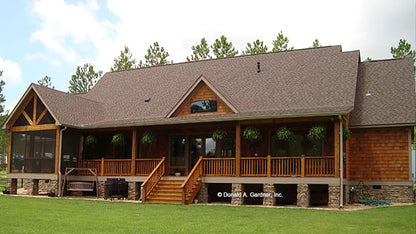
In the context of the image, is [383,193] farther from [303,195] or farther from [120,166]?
[120,166]

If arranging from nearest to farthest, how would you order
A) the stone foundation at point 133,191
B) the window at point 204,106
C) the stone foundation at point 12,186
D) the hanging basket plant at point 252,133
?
the hanging basket plant at point 252,133, the window at point 204,106, the stone foundation at point 133,191, the stone foundation at point 12,186

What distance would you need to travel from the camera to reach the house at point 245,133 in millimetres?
18266

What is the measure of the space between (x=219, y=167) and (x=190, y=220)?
6.93 m

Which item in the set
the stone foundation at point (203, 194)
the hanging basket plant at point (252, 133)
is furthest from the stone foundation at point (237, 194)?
the hanging basket plant at point (252, 133)

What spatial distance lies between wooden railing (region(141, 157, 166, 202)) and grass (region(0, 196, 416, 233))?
9.48 ft

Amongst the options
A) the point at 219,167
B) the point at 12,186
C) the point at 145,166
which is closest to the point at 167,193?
the point at 219,167

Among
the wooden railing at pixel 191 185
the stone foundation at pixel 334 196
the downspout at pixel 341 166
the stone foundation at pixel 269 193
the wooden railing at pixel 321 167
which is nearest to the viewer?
the downspout at pixel 341 166

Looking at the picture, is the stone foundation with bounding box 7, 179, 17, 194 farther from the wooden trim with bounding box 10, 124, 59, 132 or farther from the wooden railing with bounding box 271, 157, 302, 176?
the wooden railing with bounding box 271, 157, 302, 176

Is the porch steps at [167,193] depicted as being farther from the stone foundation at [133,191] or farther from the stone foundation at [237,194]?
the stone foundation at [237,194]

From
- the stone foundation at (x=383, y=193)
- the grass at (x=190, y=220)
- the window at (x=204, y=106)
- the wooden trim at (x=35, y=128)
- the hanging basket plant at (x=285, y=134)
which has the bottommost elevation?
the grass at (x=190, y=220)

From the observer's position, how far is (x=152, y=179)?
19500mm

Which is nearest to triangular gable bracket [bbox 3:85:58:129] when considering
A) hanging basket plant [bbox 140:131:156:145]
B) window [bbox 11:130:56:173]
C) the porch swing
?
window [bbox 11:130:56:173]

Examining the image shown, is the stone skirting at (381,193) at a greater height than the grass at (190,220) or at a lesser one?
greater

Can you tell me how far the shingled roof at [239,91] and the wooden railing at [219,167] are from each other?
70.8 inches
